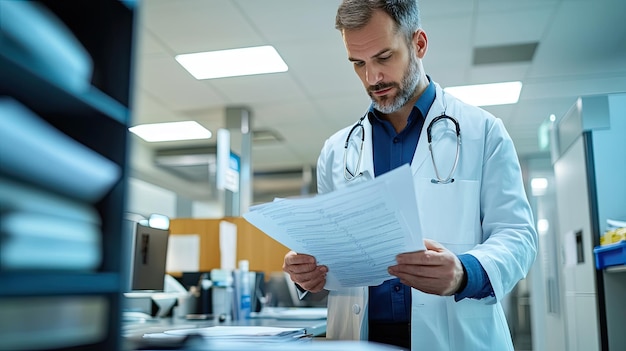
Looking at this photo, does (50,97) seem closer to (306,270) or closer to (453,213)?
(306,270)

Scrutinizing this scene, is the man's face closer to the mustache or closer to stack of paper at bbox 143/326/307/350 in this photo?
the mustache

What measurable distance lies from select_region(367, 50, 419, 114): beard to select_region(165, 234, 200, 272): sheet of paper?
99.5 inches

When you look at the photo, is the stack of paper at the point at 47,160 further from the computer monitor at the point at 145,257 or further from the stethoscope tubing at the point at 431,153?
the computer monitor at the point at 145,257

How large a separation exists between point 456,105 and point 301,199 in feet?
2.19

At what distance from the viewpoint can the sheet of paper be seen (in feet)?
11.7

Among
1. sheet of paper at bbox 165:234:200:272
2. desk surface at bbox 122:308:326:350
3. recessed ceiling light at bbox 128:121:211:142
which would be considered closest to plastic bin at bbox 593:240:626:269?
desk surface at bbox 122:308:326:350

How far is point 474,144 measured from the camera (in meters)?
1.24

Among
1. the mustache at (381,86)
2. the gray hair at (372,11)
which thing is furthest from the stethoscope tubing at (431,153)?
the gray hair at (372,11)

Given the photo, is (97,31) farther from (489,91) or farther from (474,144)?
(489,91)

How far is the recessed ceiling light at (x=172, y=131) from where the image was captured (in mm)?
5875

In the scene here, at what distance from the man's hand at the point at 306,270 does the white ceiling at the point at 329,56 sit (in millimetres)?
1755

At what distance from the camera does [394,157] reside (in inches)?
52.2

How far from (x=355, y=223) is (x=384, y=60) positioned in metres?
0.59

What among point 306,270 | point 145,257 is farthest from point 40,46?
point 145,257
